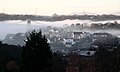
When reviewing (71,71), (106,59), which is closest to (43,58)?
(71,71)

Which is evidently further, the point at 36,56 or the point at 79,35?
the point at 79,35

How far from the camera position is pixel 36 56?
2636 centimetres

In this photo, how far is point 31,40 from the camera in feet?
89.8

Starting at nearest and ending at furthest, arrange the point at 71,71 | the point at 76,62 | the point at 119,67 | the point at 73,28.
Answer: the point at 119,67 < the point at 71,71 < the point at 76,62 < the point at 73,28

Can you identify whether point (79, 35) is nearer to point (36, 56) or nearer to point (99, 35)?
point (99, 35)

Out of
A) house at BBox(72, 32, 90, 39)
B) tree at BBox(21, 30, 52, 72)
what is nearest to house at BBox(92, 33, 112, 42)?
house at BBox(72, 32, 90, 39)

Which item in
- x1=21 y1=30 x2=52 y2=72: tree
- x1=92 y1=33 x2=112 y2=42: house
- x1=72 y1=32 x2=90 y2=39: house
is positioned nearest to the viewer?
x1=21 y1=30 x2=52 y2=72: tree

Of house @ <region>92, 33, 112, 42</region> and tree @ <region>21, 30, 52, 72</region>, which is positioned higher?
tree @ <region>21, 30, 52, 72</region>

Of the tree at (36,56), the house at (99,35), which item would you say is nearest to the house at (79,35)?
the house at (99,35)

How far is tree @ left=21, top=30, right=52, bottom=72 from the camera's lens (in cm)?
2631

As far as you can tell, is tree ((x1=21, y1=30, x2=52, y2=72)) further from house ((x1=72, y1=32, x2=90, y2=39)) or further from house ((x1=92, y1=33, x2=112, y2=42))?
house ((x1=72, y1=32, x2=90, y2=39))

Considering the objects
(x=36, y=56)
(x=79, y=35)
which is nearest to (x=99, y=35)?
(x=79, y=35)

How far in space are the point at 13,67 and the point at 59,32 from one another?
126 meters

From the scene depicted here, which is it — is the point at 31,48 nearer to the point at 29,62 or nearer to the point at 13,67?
the point at 29,62
